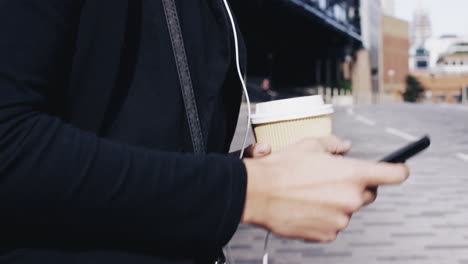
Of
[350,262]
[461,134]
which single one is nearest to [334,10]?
[461,134]

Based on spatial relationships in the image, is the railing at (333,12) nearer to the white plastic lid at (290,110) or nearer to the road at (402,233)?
the road at (402,233)

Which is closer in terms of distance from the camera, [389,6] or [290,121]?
[290,121]

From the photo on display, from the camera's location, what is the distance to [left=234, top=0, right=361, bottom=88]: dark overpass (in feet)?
88.3

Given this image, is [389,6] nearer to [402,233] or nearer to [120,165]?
[402,233]

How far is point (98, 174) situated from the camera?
0.62 meters

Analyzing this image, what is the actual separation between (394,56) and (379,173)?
90.9m

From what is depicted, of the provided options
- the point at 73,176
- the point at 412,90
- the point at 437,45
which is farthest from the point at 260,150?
the point at 437,45

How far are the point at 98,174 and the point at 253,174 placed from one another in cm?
17

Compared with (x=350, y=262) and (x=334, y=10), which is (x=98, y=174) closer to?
(x=350, y=262)

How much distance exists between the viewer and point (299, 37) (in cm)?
4050

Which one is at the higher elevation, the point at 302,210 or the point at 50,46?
the point at 50,46

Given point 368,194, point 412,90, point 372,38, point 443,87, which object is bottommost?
point 443,87

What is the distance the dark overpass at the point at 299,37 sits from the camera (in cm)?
2691

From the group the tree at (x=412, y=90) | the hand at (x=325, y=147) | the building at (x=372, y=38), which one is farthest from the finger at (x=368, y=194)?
the tree at (x=412, y=90)
